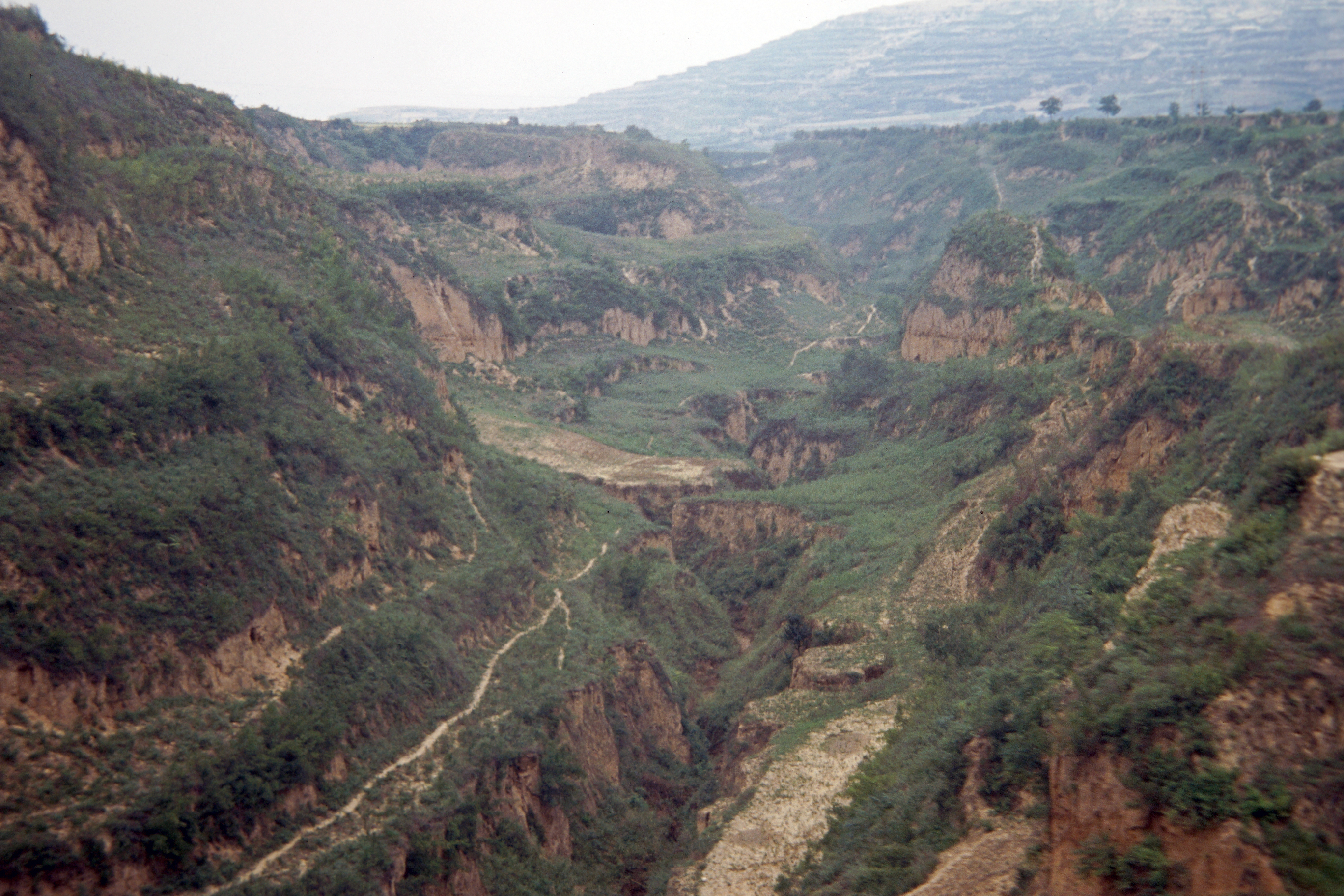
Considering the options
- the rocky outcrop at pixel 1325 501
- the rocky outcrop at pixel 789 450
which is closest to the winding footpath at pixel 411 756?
the rocky outcrop at pixel 1325 501

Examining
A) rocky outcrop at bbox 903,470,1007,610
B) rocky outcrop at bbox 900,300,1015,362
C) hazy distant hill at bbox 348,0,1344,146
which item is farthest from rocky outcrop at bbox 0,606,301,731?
hazy distant hill at bbox 348,0,1344,146

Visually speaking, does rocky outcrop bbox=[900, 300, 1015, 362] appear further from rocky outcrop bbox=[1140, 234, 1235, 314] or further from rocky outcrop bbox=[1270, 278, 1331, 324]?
rocky outcrop bbox=[1270, 278, 1331, 324]

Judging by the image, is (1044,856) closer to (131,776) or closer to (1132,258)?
(131,776)

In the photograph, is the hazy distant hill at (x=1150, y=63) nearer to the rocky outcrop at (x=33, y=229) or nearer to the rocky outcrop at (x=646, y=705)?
the rocky outcrop at (x=646, y=705)

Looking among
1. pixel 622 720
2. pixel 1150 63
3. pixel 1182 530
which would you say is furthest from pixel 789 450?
pixel 1150 63

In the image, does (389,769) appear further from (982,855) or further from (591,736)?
(982,855)

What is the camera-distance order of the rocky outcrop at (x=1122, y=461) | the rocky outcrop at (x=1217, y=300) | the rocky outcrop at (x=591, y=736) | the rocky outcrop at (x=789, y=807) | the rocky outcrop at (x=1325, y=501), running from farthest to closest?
the rocky outcrop at (x=1217, y=300)
the rocky outcrop at (x=1122, y=461)
the rocky outcrop at (x=591, y=736)
the rocky outcrop at (x=789, y=807)
the rocky outcrop at (x=1325, y=501)
